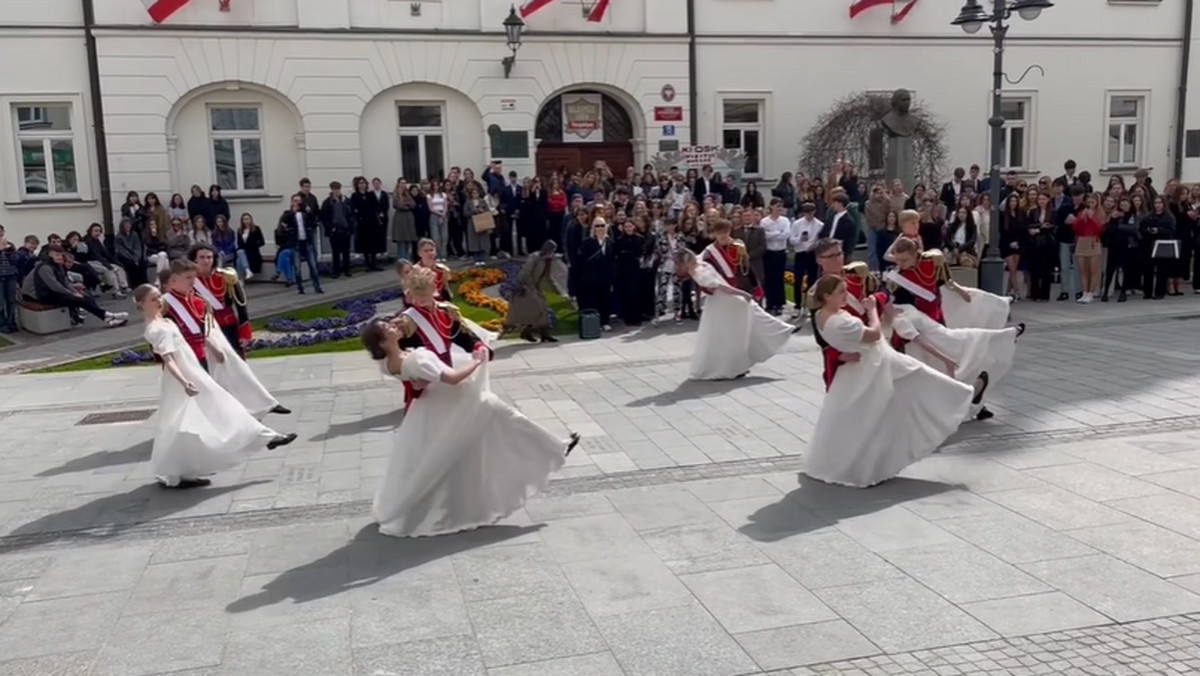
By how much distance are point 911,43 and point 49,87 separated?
20.0 metres

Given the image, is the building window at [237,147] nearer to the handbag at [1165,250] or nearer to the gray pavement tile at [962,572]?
the handbag at [1165,250]

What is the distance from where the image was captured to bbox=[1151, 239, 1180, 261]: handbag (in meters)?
18.0

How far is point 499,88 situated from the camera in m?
24.1

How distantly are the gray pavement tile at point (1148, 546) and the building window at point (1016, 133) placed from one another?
898 inches

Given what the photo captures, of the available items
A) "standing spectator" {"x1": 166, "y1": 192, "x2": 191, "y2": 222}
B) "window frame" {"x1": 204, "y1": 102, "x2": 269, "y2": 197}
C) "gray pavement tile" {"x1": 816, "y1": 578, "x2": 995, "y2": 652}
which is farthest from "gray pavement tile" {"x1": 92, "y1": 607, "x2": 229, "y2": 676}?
"window frame" {"x1": 204, "y1": 102, "x2": 269, "y2": 197}

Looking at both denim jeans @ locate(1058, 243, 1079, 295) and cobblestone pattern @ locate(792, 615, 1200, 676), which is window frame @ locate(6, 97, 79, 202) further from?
cobblestone pattern @ locate(792, 615, 1200, 676)

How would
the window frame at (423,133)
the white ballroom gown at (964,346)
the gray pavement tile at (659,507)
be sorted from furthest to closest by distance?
the window frame at (423,133) < the white ballroom gown at (964,346) < the gray pavement tile at (659,507)

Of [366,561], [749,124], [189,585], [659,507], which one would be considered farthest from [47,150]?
[659,507]

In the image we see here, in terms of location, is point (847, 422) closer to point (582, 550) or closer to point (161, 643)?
point (582, 550)

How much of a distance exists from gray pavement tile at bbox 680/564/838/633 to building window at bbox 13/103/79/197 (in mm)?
20540

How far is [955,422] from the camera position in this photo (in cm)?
788

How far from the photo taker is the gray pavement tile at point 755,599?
18.2 ft

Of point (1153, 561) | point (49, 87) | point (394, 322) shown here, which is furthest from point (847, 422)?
point (49, 87)

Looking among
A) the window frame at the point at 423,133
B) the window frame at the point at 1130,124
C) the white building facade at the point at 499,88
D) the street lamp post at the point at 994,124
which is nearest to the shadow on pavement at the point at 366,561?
the street lamp post at the point at 994,124
